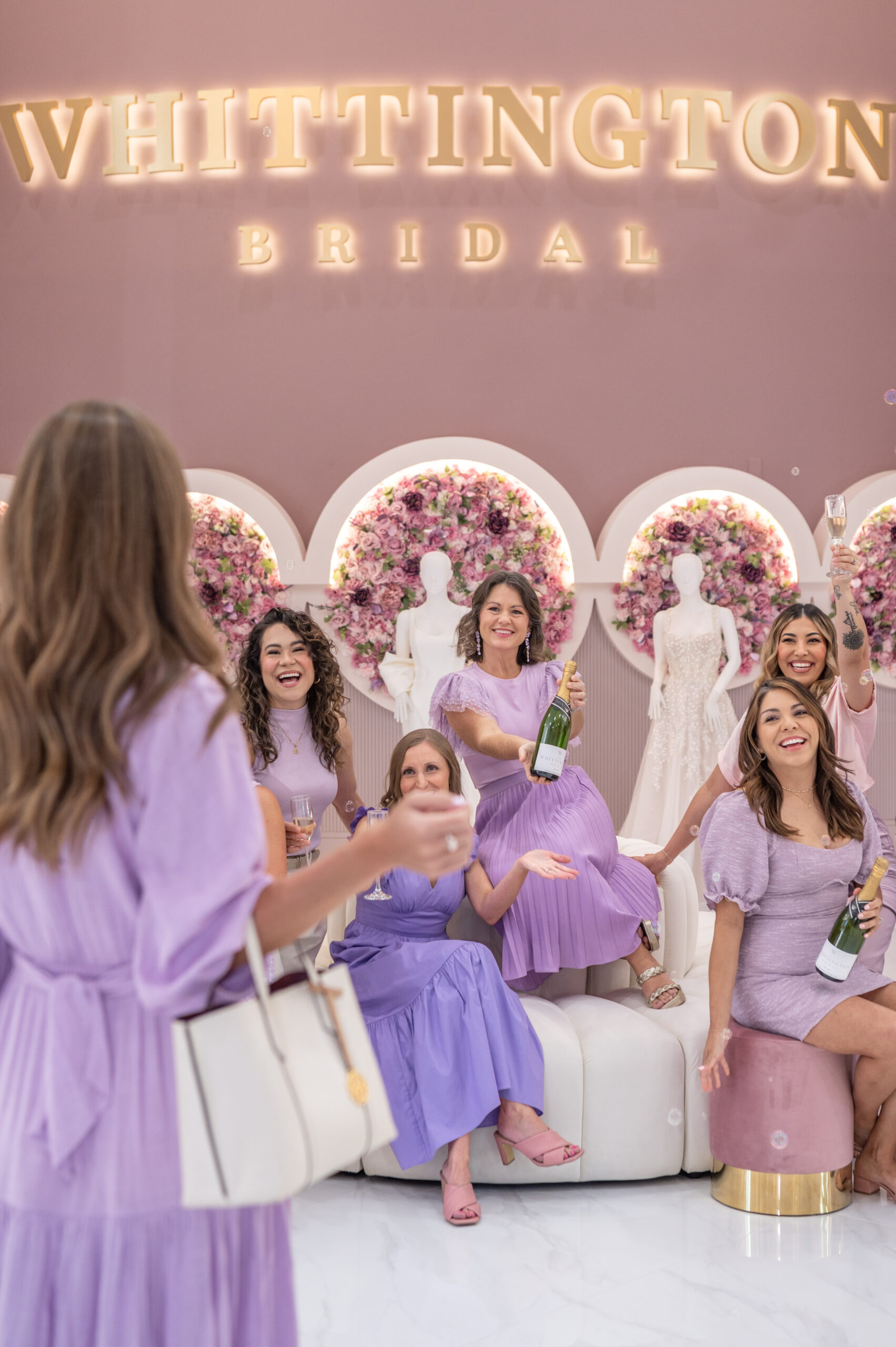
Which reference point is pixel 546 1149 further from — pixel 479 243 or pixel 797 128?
pixel 797 128

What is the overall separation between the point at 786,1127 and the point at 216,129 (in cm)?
623

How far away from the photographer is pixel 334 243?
6.68 meters

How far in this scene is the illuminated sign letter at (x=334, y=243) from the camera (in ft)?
21.9

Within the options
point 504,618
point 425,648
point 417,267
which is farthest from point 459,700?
point 417,267

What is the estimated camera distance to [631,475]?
6.74 m

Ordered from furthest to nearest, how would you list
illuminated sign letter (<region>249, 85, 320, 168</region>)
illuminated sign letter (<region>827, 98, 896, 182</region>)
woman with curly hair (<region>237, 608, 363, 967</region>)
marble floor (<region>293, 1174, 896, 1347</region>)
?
Result: 1. illuminated sign letter (<region>827, 98, 896, 182</region>)
2. illuminated sign letter (<region>249, 85, 320, 168</region>)
3. woman with curly hair (<region>237, 608, 363, 967</region>)
4. marble floor (<region>293, 1174, 896, 1347</region>)

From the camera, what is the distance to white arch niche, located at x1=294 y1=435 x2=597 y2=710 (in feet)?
21.4

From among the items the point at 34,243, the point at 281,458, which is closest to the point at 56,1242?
the point at 281,458

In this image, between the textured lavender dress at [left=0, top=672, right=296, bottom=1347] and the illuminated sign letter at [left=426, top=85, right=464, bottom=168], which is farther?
the illuminated sign letter at [left=426, top=85, right=464, bottom=168]

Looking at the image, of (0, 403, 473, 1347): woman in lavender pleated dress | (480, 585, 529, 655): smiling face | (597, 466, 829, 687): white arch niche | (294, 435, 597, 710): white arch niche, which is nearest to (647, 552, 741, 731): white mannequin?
(597, 466, 829, 687): white arch niche

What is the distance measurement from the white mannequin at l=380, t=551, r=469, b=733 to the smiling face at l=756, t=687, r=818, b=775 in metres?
3.27

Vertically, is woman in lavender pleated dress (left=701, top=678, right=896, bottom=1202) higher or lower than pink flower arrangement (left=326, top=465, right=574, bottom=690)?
lower

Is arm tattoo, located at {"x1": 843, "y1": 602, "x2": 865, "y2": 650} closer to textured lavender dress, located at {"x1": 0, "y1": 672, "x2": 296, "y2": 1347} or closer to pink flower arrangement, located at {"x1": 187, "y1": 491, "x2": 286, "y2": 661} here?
textured lavender dress, located at {"x1": 0, "y1": 672, "x2": 296, "y2": 1347}

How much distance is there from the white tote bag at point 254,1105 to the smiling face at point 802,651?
250cm
